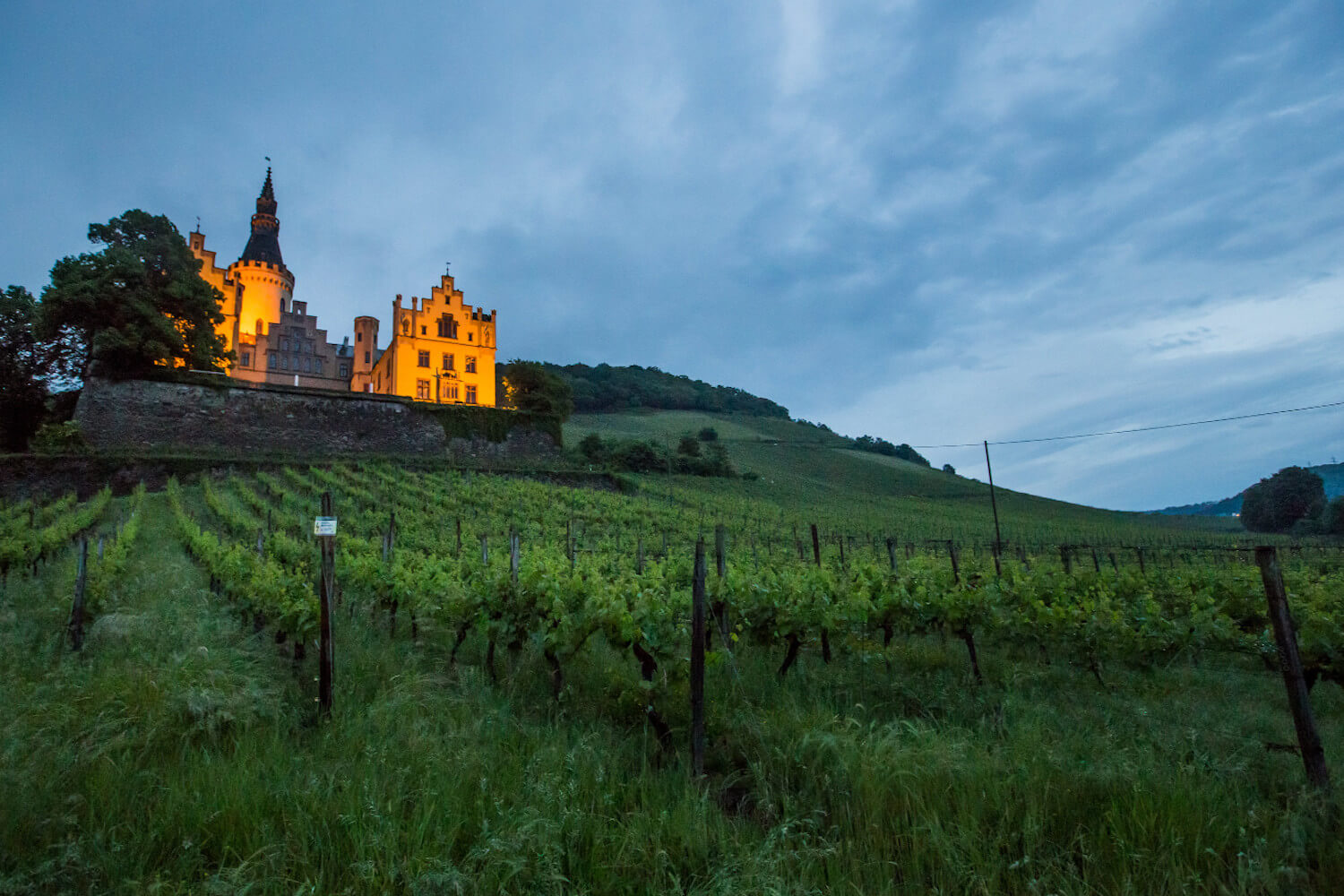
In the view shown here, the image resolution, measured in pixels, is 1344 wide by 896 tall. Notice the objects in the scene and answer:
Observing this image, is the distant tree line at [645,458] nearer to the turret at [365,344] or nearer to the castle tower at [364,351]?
the castle tower at [364,351]

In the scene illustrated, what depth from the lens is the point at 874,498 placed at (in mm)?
45906

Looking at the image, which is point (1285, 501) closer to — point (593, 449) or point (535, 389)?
point (593, 449)

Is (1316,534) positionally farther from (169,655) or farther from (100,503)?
(100,503)

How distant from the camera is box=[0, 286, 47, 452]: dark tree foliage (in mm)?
30547

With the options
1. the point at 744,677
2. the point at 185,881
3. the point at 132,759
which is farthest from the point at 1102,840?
the point at 132,759

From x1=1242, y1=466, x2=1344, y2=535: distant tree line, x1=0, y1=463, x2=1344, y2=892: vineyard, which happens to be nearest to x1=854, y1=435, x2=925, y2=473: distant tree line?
Result: x1=1242, y1=466, x2=1344, y2=535: distant tree line

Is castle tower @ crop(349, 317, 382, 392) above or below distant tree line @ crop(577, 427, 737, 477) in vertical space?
above

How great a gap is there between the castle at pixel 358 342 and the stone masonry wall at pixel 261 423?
7.09 metres

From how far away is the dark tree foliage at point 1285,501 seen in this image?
157ft

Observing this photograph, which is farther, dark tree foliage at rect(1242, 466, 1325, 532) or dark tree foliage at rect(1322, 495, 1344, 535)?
dark tree foliage at rect(1242, 466, 1325, 532)

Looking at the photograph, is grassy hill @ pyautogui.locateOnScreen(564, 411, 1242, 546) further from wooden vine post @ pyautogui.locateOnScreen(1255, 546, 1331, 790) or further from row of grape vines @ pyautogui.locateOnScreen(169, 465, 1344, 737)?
wooden vine post @ pyautogui.locateOnScreen(1255, 546, 1331, 790)

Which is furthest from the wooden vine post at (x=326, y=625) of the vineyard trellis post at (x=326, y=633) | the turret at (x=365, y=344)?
the turret at (x=365, y=344)

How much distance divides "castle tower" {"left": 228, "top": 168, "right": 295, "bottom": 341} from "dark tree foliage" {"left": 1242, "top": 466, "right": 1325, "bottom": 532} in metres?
72.2

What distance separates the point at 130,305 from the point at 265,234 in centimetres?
2640
